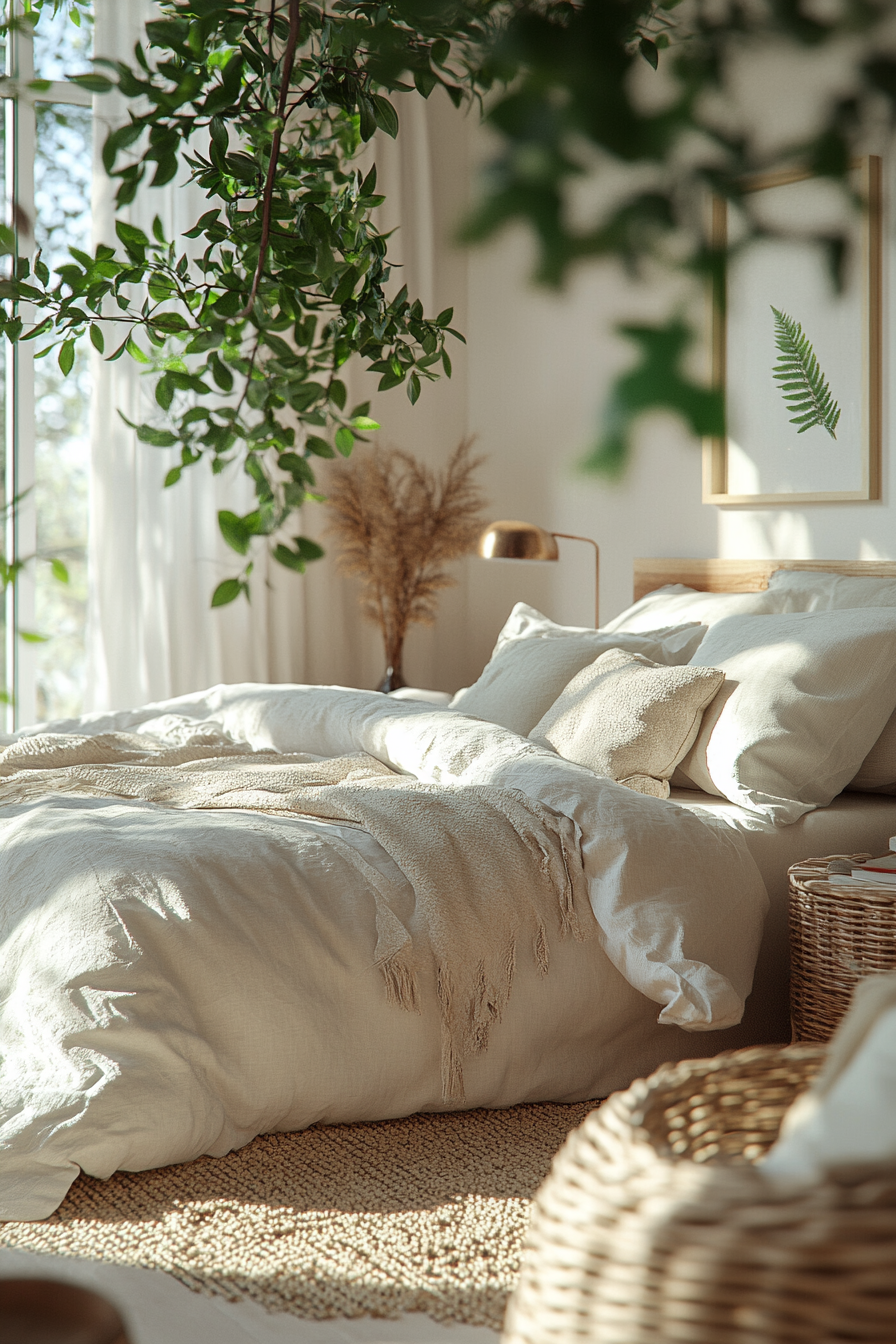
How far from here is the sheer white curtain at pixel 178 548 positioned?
15.1ft

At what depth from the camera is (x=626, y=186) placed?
1.51ft

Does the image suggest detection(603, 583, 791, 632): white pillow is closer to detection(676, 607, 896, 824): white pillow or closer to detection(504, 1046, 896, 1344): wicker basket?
detection(676, 607, 896, 824): white pillow

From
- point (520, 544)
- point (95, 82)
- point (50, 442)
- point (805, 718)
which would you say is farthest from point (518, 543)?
point (95, 82)

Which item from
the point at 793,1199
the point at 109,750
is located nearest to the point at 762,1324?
the point at 793,1199

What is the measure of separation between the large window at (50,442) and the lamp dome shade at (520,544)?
160 cm

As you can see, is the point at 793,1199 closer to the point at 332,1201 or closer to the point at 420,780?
the point at 332,1201

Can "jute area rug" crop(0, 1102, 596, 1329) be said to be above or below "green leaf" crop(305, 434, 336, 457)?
below

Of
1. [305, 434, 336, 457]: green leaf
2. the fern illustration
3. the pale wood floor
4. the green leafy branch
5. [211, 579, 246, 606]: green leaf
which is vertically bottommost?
the pale wood floor

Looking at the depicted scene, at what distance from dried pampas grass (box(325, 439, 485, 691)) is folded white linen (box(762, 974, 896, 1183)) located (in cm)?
389

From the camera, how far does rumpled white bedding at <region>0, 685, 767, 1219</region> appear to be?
6.26 ft

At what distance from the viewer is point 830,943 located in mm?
2258

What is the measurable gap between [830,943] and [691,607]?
1.32 metres

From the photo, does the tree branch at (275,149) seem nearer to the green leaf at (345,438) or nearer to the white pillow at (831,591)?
the green leaf at (345,438)

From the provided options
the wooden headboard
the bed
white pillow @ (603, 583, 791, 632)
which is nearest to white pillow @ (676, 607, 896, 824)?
the bed
